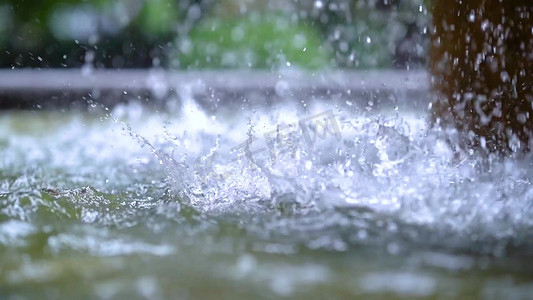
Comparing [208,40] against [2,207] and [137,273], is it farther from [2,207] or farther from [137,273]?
[137,273]

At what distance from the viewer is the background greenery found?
6129 millimetres

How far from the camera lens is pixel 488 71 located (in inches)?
81.8

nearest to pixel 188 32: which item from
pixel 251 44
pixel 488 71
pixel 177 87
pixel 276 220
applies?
pixel 251 44

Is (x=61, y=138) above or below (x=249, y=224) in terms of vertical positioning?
above

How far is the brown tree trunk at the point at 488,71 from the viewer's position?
6.63ft

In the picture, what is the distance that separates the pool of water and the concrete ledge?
5.75 ft

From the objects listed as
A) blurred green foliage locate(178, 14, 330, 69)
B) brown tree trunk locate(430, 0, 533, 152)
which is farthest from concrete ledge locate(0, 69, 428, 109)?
brown tree trunk locate(430, 0, 533, 152)

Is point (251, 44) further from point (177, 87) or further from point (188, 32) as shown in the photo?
point (177, 87)

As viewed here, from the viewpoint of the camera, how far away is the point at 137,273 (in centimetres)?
103

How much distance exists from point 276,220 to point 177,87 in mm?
3278

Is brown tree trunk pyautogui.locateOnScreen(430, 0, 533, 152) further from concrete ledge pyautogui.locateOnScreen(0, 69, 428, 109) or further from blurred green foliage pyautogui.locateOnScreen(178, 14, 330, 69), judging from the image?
blurred green foliage pyautogui.locateOnScreen(178, 14, 330, 69)

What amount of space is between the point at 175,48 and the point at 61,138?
365cm

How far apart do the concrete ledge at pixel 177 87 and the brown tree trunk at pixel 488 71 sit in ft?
6.24

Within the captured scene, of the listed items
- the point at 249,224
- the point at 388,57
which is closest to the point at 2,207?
the point at 249,224
